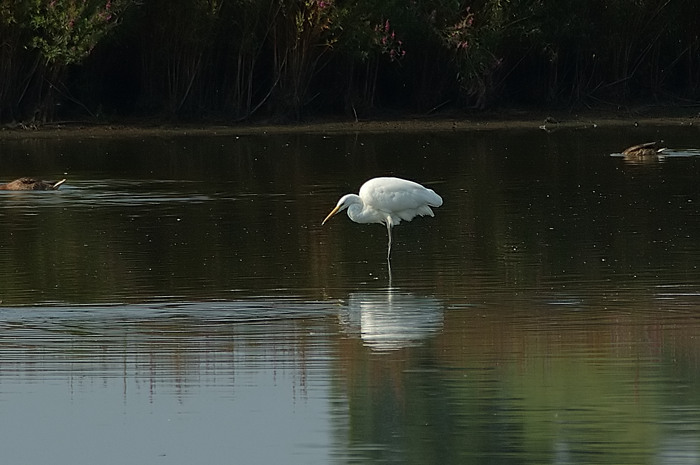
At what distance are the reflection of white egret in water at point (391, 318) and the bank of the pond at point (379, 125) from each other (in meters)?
25.5

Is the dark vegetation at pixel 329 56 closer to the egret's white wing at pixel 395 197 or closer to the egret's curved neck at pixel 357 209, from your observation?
the egret's white wing at pixel 395 197

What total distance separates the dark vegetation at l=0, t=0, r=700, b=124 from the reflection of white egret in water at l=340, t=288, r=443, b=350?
2651cm

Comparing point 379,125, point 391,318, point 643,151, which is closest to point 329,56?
point 379,125

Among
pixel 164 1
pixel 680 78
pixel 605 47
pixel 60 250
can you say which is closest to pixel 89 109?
pixel 164 1

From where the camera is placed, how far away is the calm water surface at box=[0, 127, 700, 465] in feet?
27.1

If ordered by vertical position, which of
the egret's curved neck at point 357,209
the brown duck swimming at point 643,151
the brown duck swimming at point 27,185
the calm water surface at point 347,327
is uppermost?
the brown duck swimming at point 643,151

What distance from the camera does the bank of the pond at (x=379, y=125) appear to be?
38.5 meters

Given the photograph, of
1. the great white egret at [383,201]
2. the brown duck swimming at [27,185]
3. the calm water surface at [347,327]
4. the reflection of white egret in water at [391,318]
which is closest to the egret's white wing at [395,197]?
the great white egret at [383,201]

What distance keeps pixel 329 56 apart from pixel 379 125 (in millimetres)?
3100

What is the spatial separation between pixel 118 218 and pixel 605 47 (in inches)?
1086

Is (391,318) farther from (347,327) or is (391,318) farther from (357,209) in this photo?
(357,209)

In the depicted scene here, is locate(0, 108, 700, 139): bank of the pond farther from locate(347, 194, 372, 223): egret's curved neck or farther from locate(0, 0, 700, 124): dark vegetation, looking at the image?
locate(347, 194, 372, 223): egret's curved neck

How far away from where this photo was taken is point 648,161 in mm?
26922

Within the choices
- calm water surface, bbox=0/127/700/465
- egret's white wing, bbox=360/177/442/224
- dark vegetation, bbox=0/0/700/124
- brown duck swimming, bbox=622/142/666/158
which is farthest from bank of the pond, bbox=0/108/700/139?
egret's white wing, bbox=360/177/442/224
